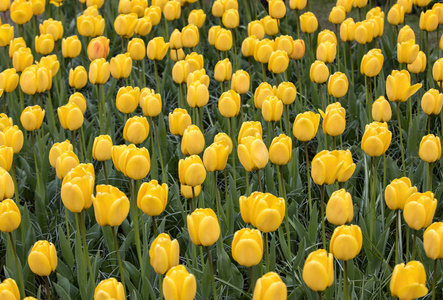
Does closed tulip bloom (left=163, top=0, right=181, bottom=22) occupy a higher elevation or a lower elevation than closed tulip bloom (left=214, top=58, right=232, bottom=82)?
higher

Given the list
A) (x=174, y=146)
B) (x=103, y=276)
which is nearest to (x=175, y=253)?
(x=103, y=276)

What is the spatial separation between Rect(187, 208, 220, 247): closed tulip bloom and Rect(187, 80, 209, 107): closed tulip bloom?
45.8 inches

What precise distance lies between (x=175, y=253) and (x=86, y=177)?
0.41 meters

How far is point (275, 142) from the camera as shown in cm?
235

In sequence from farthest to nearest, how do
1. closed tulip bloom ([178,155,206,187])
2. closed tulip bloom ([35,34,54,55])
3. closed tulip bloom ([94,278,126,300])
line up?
closed tulip bloom ([35,34,54,55]) → closed tulip bloom ([178,155,206,187]) → closed tulip bloom ([94,278,126,300])

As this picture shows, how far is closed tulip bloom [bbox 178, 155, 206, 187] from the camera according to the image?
2260 mm

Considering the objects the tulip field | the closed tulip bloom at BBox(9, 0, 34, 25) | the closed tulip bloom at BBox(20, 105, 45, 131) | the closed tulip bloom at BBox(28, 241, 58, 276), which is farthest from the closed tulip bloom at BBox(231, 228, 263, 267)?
the closed tulip bloom at BBox(9, 0, 34, 25)

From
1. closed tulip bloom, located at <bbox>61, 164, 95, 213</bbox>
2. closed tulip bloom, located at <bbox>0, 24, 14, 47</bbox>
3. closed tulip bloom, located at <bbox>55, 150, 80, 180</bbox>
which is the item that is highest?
closed tulip bloom, located at <bbox>0, 24, 14, 47</bbox>

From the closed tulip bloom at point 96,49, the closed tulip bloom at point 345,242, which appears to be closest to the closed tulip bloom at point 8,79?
the closed tulip bloom at point 96,49

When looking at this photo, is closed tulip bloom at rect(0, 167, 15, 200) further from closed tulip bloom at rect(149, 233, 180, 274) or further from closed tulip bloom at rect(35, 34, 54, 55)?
closed tulip bloom at rect(35, 34, 54, 55)

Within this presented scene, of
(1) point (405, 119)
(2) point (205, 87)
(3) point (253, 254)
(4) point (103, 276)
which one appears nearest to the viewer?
(3) point (253, 254)

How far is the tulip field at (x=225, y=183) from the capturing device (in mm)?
2010

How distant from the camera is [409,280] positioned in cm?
176

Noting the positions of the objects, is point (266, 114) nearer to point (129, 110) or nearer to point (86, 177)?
point (129, 110)
